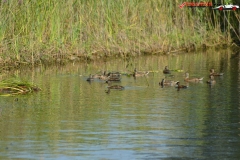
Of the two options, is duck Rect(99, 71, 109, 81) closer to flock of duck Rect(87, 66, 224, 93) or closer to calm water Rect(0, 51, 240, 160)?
flock of duck Rect(87, 66, 224, 93)

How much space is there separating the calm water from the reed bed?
107 centimetres

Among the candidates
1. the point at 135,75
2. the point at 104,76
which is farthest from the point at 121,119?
the point at 135,75

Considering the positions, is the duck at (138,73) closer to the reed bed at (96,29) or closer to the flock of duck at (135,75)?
the flock of duck at (135,75)

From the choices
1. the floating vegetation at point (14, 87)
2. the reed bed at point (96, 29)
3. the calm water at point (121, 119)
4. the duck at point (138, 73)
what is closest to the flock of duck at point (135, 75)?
the duck at point (138, 73)

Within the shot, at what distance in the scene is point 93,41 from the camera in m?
24.6

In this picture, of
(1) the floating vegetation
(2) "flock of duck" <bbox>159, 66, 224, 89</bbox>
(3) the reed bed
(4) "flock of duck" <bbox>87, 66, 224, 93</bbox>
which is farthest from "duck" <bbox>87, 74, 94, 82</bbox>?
(1) the floating vegetation

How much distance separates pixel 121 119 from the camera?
1459 centimetres

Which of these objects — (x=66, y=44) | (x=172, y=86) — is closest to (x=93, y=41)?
(x=66, y=44)

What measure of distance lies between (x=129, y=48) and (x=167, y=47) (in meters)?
2.37

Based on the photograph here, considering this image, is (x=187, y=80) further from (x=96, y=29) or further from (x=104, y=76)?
(x=96, y=29)

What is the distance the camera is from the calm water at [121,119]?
1191 cm

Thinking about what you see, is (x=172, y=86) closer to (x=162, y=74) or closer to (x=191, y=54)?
(x=162, y=74)

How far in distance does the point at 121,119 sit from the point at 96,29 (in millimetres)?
10310

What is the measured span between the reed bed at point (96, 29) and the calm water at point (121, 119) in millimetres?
1066
